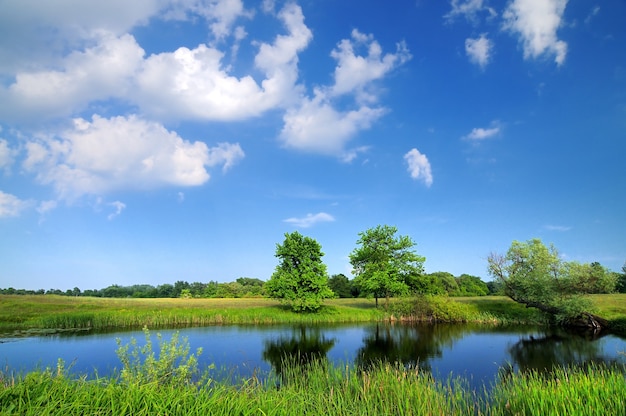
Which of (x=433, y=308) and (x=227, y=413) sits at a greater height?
(x=227, y=413)

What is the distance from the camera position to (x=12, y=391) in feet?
20.3

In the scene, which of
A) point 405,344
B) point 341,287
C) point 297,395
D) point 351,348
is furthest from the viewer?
point 341,287

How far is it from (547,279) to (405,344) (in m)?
23.6

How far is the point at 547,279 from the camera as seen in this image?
128 ft

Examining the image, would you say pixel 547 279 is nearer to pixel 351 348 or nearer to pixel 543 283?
pixel 543 283

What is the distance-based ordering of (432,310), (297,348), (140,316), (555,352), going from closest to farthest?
(555,352) < (297,348) < (140,316) < (432,310)

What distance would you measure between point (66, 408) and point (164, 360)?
3400 mm

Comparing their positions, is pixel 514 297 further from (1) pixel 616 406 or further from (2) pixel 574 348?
(1) pixel 616 406

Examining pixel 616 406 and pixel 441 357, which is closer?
pixel 616 406

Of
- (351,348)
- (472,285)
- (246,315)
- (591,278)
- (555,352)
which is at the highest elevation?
(591,278)

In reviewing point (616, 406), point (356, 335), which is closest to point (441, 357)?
point (356, 335)

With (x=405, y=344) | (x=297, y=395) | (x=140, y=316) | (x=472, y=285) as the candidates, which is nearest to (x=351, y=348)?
(x=405, y=344)

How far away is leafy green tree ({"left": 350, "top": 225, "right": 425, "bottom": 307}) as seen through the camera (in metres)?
45.5

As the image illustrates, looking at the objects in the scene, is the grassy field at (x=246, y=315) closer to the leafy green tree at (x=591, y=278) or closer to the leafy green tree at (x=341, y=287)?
the leafy green tree at (x=591, y=278)
